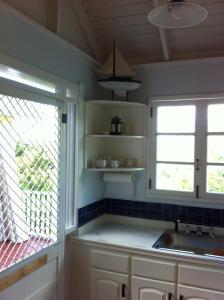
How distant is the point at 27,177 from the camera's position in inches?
80.6

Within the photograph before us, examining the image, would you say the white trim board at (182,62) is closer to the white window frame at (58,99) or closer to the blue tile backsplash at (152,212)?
the white window frame at (58,99)

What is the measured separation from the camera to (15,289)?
1.89m

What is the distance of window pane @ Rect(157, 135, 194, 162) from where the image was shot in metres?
2.76

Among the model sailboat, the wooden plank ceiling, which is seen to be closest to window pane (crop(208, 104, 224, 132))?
the wooden plank ceiling

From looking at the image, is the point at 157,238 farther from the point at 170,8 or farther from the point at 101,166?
the point at 170,8

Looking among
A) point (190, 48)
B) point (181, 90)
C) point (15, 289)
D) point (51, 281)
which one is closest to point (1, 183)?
point (15, 289)

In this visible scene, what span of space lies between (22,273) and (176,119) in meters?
1.85

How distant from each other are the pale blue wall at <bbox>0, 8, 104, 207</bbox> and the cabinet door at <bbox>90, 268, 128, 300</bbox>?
619mm

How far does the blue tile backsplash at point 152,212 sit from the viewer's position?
265 centimetres

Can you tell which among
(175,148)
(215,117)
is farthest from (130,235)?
(215,117)

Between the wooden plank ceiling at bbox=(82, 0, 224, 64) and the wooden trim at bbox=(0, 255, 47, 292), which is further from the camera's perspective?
the wooden plank ceiling at bbox=(82, 0, 224, 64)

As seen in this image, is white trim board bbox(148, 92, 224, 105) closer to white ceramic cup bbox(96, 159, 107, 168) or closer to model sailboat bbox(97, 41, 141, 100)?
model sailboat bbox(97, 41, 141, 100)

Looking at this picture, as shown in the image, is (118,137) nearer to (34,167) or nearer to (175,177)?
(175,177)

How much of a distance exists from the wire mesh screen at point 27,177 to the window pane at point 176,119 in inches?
42.5
